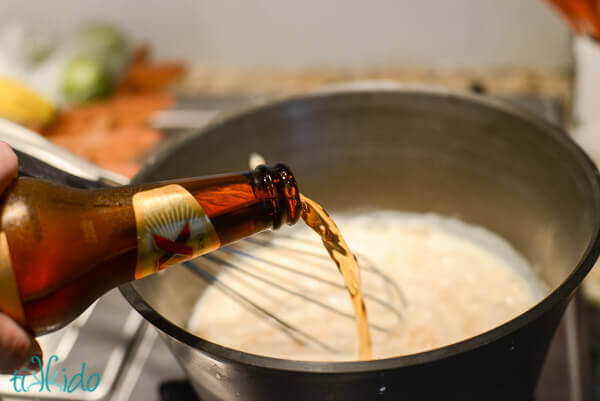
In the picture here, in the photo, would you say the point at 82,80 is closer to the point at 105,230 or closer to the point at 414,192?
the point at 414,192

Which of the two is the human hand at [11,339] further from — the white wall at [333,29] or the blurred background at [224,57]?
the white wall at [333,29]

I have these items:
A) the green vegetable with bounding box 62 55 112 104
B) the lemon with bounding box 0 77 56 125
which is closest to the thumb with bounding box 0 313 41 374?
the lemon with bounding box 0 77 56 125

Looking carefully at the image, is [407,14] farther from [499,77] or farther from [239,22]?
[239,22]

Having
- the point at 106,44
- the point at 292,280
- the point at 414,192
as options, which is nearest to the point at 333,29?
the point at 106,44

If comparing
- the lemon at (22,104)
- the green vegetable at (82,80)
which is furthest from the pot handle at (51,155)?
the green vegetable at (82,80)

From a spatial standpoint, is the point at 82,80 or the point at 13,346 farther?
the point at 82,80

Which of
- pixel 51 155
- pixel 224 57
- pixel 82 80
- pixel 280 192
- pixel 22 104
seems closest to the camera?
pixel 280 192

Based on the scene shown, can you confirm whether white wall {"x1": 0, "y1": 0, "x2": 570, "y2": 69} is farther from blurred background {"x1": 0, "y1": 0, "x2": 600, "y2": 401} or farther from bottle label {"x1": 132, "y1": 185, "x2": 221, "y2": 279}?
bottle label {"x1": 132, "y1": 185, "x2": 221, "y2": 279}
